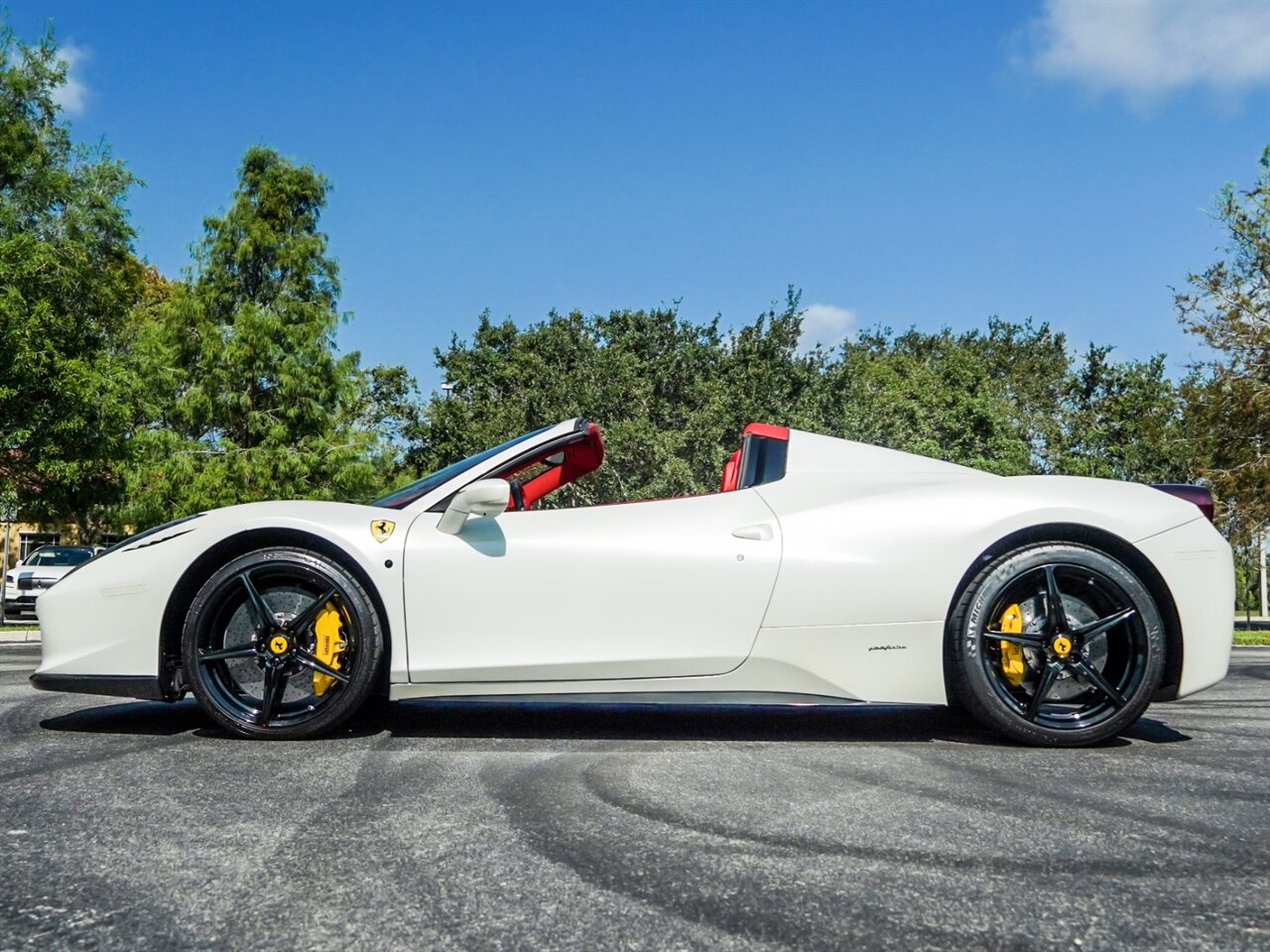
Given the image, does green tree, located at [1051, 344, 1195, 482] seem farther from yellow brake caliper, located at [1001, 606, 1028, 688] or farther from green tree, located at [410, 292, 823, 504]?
yellow brake caliper, located at [1001, 606, 1028, 688]

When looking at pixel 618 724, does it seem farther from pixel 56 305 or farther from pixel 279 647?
pixel 56 305

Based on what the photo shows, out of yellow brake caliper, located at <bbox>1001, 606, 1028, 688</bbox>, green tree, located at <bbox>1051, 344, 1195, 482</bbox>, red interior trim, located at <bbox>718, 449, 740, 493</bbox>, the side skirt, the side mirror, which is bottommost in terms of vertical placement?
the side skirt

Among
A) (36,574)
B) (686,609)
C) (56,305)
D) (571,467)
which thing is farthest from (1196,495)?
(36,574)

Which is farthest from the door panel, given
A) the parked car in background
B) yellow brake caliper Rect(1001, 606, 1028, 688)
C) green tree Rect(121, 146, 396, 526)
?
the parked car in background

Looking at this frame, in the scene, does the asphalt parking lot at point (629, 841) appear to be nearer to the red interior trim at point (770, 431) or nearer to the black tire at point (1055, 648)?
the black tire at point (1055, 648)

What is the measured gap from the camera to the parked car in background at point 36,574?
83.3ft

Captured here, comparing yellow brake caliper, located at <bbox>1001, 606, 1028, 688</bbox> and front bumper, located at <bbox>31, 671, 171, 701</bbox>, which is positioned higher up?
yellow brake caliper, located at <bbox>1001, 606, 1028, 688</bbox>

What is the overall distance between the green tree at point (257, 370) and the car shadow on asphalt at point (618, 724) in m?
20.8

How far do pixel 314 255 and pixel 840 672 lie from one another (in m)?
25.1

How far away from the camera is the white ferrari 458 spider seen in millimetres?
3807

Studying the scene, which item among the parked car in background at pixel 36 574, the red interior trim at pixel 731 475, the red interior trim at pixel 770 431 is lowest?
the parked car in background at pixel 36 574

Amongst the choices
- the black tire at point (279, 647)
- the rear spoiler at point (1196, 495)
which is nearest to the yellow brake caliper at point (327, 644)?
the black tire at point (279, 647)

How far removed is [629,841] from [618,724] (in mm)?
2044

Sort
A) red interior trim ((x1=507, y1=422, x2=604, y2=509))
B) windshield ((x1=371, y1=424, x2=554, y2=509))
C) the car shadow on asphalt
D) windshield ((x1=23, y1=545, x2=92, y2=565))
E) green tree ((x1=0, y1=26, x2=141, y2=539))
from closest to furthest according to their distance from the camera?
the car shadow on asphalt
windshield ((x1=371, y1=424, x2=554, y2=509))
red interior trim ((x1=507, y1=422, x2=604, y2=509))
green tree ((x1=0, y1=26, x2=141, y2=539))
windshield ((x1=23, y1=545, x2=92, y2=565))
